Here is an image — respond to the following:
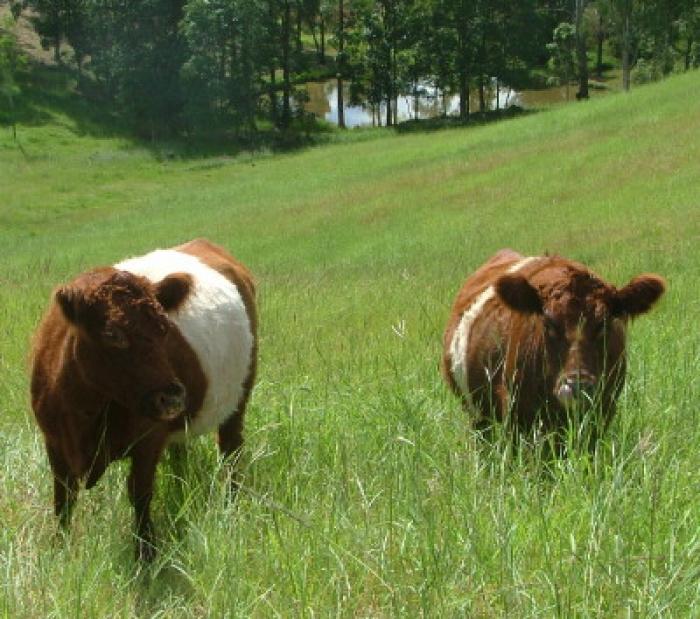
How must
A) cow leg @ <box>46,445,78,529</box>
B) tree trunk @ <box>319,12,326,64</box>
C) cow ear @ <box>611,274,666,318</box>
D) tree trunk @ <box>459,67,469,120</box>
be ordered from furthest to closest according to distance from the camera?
tree trunk @ <box>319,12,326,64</box> < tree trunk @ <box>459,67,469,120</box> < cow ear @ <box>611,274,666,318</box> < cow leg @ <box>46,445,78,529</box>

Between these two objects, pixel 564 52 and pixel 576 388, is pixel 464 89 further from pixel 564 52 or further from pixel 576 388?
pixel 576 388

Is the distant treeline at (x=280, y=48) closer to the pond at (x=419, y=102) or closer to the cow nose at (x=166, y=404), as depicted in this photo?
the pond at (x=419, y=102)

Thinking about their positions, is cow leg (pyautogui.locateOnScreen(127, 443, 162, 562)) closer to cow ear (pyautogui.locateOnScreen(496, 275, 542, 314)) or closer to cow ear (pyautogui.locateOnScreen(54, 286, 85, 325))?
cow ear (pyautogui.locateOnScreen(54, 286, 85, 325))

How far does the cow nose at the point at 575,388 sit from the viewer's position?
182 inches

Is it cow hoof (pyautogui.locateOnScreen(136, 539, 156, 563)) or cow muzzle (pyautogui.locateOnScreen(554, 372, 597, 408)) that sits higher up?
cow muzzle (pyautogui.locateOnScreen(554, 372, 597, 408))

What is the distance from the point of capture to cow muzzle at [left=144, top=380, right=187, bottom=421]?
4.19m

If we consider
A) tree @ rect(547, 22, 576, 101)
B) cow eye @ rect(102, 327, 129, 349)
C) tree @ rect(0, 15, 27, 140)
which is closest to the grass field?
cow eye @ rect(102, 327, 129, 349)

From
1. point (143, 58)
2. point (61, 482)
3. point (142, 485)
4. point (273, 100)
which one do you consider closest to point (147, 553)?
point (142, 485)

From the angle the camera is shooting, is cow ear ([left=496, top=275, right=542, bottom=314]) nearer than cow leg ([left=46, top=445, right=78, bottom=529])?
No

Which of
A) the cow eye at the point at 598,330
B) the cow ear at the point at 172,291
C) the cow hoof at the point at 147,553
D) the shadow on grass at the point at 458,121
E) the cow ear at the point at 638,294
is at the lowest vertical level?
the shadow on grass at the point at 458,121

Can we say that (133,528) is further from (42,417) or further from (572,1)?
(572,1)

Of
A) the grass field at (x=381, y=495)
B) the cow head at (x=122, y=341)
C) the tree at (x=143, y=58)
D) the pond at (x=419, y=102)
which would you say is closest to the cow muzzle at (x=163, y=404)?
the cow head at (x=122, y=341)

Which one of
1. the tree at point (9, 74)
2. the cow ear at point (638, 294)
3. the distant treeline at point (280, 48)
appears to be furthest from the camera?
the distant treeline at point (280, 48)

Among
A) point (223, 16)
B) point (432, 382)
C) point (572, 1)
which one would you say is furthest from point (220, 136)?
point (432, 382)
